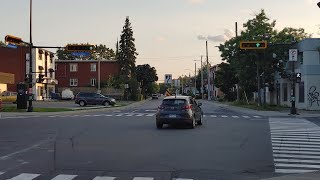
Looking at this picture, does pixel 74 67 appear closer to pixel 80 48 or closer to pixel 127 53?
pixel 127 53

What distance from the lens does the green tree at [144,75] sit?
11950 centimetres

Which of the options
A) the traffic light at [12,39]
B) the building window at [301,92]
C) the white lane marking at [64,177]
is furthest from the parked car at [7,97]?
the white lane marking at [64,177]

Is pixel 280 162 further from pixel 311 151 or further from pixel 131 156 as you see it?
pixel 131 156

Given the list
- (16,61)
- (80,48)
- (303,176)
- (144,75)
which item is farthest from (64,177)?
(144,75)

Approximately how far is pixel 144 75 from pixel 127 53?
23.7 meters

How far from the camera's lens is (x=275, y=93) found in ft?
188

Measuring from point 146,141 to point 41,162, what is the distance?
5525 mm

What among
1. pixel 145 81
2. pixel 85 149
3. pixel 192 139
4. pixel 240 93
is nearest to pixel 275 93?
pixel 240 93

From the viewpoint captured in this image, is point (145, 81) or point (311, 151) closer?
point (311, 151)

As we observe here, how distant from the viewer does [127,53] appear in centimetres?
9625

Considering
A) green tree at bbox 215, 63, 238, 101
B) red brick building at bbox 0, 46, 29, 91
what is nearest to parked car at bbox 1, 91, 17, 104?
red brick building at bbox 0, 46, 29, 91

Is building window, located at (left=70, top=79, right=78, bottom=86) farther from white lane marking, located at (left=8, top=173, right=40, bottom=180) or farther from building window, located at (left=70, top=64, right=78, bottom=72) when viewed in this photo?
white lane marking, located at (left=8, top=173, right=40, bottom=180)

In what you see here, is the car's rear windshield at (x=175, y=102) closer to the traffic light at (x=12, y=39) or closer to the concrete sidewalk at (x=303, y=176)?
the concrete sidewalk at (x=303, y=176)

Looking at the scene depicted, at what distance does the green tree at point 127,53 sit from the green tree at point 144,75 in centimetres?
1982
